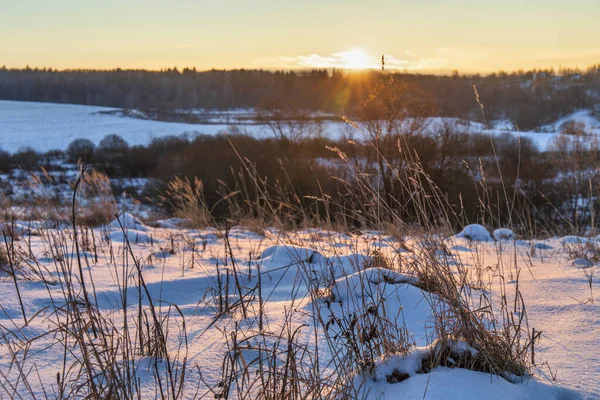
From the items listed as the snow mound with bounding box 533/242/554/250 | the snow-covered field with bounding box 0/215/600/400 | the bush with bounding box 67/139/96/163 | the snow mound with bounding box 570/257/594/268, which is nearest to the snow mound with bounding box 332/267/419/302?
the snow-covered field with bounding box 0/215/600/400

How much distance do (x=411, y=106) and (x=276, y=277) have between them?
1537 cm

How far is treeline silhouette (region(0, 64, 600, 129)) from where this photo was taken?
59.3m

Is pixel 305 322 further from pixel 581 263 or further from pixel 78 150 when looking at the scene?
pixel 78 150

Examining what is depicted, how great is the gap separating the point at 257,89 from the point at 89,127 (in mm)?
34755

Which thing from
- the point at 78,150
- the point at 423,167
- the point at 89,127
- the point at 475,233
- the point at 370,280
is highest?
the point at 89,127

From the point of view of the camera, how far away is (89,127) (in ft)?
156

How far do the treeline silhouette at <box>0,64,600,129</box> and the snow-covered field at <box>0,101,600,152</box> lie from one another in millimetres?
6216

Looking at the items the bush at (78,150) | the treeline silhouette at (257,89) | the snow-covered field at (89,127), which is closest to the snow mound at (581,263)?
the snow-covered field at (89,127)

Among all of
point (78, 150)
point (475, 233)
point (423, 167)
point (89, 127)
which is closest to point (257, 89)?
point (89, 127)

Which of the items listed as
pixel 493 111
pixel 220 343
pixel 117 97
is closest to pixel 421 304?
pixel 220 343

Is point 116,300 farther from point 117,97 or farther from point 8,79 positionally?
point 8,79

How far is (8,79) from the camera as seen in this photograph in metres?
79.1

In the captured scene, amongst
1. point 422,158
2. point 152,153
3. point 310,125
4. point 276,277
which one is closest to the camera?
point 276,277

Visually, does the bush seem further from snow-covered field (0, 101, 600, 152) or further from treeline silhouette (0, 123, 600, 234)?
snow-covered field (0, 101, 600, 152)
